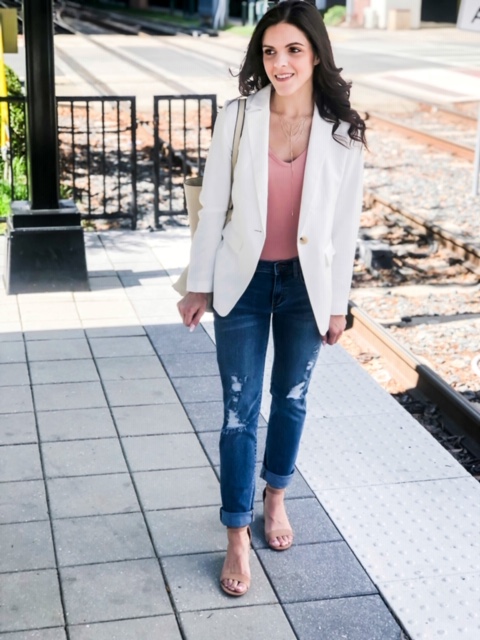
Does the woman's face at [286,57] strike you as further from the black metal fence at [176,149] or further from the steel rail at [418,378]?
the black metal fence at [176,149]

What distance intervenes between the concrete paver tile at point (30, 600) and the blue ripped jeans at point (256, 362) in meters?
0.63

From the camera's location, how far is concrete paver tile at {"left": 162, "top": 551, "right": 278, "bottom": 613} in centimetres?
346

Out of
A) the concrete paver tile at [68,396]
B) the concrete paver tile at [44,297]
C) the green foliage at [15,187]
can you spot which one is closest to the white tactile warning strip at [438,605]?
the concrete paver tile at [68,396]

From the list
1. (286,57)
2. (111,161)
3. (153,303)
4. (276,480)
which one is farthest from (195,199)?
(111,161)

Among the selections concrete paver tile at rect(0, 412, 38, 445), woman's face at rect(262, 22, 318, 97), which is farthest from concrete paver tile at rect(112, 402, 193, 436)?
woman's face at rect(262, 22, 318, 97)

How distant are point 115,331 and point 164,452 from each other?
6.07ft

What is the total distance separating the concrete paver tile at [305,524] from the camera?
391cm

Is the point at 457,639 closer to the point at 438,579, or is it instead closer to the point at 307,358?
the point at 438,579

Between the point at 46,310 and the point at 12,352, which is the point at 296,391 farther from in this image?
the point at 46,310

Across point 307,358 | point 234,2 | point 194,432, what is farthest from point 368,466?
point 234,2

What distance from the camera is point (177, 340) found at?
6.19 m

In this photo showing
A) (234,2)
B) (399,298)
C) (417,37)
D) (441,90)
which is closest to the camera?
(399,298)

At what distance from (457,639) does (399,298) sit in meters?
4.53

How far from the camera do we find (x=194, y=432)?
15.9 feet
